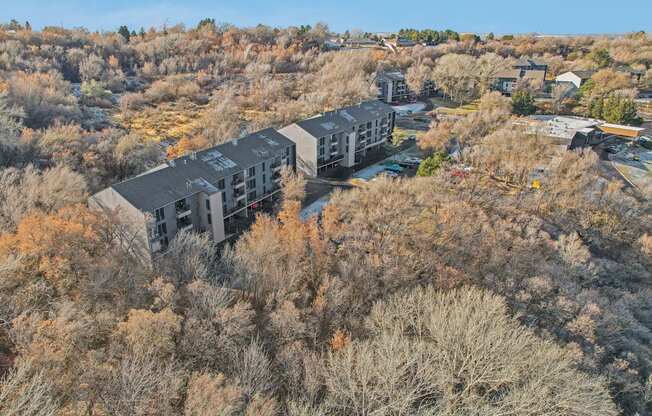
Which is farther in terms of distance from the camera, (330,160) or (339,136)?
(339,136)

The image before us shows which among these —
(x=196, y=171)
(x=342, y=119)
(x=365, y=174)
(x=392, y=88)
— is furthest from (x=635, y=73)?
(x=196, y=171)

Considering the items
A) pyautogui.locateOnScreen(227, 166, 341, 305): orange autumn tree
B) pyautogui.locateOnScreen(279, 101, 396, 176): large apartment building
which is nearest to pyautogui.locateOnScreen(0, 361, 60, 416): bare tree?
pyautogui.locateOnScreen(227, 166, 341, 305): orange autumn tree

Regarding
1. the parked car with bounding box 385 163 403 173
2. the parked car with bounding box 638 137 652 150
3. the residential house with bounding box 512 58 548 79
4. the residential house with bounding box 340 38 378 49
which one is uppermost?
the residential house with bounding box 340 38 378 49

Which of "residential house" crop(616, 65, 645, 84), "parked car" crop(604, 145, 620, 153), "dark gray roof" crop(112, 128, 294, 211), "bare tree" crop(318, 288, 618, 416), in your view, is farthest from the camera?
"residential house" crop(616, 65, 645, 84)

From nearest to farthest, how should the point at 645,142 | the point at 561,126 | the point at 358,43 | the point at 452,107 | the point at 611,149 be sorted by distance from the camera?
1. the point at 561,126
2. the point at 611,149
3. the point at 645,142
4. the point at 452,107
5. the point at 358,43

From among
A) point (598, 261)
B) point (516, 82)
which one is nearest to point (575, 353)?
point (598, 261)

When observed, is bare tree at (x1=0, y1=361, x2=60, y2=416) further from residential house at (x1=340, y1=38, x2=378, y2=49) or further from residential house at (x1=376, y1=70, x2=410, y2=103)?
residential house at (x1=340, y1=38, x2=378, y2=49)

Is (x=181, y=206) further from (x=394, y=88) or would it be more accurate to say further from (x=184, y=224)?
(x=394, y=88)
